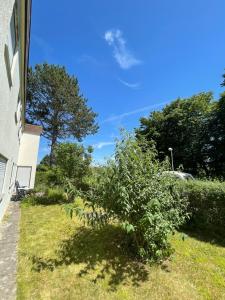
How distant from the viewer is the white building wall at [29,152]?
55.1 ft

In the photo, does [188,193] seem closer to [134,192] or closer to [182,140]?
[134,192]

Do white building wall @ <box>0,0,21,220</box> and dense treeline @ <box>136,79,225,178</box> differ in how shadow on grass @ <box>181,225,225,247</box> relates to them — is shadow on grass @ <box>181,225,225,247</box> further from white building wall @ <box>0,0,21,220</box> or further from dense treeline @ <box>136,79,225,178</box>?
dense treeline @ <box>136,79,225,178</box>

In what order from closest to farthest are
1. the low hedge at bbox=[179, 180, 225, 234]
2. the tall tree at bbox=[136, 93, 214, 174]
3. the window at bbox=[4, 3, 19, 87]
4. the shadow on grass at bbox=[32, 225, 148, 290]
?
the shadow on grass at bbox=[32, 225, 148, 290] < the window at bbox=[4, 3, 19, 87] < the low hedge at bbox=[179, 180, 225, 234] < the tall tree at bbox=[136, 93, 214, 174]

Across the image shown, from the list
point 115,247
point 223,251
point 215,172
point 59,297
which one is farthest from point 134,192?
point 215,172

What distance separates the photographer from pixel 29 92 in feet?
84.4

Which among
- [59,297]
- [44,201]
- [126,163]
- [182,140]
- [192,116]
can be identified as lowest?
[59,297]

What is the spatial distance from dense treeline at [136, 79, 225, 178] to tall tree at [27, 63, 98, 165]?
923 cm

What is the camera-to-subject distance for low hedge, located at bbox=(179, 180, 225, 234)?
607 cm

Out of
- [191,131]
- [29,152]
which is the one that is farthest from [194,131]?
[29,152]

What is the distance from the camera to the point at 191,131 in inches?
1114

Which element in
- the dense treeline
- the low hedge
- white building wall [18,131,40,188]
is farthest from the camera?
the dense treeline

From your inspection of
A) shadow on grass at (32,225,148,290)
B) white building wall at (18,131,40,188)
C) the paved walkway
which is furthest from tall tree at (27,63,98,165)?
shadow on grass at (32,225,148,290)

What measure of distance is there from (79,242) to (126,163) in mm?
2822

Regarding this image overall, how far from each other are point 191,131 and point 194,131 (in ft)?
1.38
